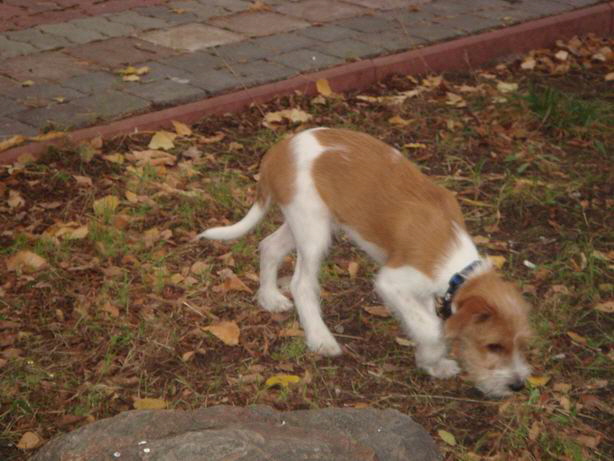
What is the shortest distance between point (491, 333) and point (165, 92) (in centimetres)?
371

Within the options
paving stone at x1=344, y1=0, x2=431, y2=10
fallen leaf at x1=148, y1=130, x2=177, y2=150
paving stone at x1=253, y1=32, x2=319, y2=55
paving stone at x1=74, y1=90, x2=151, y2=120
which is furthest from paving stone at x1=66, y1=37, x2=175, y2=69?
paving stone at x1=344, y1=0, x2=431, y2=10

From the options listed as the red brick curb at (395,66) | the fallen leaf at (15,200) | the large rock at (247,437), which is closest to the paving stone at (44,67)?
the red brick curb at (395,66)

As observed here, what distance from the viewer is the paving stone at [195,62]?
7305 millimetres

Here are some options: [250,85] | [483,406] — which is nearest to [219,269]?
[483,406]

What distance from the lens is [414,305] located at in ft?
14.3

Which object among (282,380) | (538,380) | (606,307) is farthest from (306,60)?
(538,380)

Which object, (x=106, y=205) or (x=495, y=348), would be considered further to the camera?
(x=106, y=205)

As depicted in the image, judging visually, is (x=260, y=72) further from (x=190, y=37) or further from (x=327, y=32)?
(x=327, y=32)

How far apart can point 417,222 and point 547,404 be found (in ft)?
3.27

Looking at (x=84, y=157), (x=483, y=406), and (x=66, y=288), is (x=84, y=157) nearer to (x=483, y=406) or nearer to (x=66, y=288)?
(x=66, y=288)

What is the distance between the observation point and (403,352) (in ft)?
15.5

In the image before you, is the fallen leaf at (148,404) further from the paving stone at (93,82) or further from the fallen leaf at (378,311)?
the paving stone at (93,82)

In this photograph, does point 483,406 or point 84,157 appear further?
point 84,157

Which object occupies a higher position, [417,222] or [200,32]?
[417,222]
